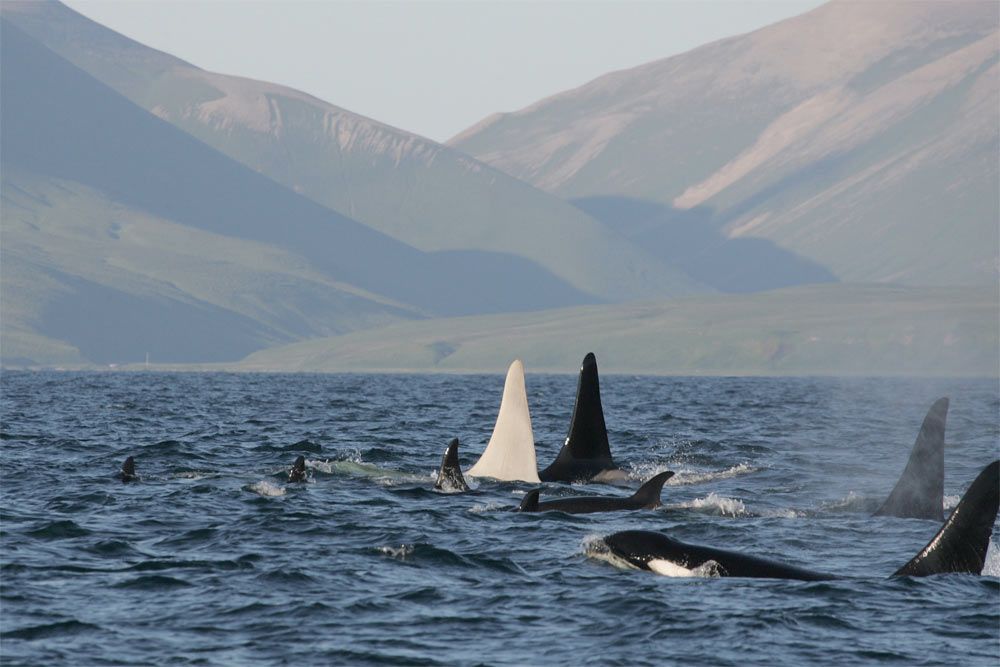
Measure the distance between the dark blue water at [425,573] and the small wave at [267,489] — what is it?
10 centimetres

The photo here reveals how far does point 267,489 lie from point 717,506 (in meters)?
7.40

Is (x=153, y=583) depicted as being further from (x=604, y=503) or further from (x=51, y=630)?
(x=604, y=503)

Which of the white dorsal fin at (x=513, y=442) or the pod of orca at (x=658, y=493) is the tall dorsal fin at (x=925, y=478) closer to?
the pod of orca at (x=658, y=493)

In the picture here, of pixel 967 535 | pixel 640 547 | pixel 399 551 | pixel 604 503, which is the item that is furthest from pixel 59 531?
pixel 967 535

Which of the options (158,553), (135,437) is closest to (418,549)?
(158,553)

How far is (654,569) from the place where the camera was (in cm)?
1789

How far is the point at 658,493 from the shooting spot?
2339 centimetres

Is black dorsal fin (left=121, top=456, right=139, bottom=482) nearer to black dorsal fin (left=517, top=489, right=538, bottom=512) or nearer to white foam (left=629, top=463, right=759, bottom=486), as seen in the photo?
black dorsal fin (left=517, top=489, right=538, bottom=512)

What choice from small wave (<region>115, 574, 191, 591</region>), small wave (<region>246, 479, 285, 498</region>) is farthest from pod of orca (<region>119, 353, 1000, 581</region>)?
small wave (<region>115, 574, 191, 591</region>)

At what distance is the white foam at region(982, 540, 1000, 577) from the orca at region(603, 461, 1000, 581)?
0.39 metres

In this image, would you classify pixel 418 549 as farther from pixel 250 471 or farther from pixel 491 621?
pixel 250 471

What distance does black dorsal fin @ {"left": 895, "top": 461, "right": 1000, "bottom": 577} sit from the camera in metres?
16.4

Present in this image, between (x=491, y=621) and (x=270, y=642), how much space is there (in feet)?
7.71

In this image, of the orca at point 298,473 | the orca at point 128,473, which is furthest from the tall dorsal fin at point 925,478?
the orca at point 128,473
